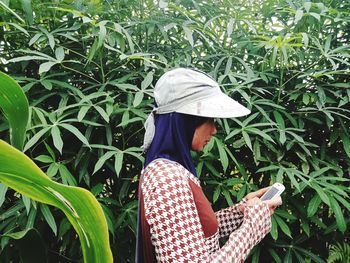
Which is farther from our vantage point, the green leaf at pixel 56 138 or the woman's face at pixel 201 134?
the green leaf at pixel 56 138

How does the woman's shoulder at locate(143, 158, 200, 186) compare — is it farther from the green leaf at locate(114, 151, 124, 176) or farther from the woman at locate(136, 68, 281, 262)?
the green leaf at locate(114, 151, 124, 176)

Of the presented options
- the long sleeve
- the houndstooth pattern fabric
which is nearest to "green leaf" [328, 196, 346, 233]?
the long sleeve

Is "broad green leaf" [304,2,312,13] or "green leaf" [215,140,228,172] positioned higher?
"broad green leaf" [304,2,312,13]

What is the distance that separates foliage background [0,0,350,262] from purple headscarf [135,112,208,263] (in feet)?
1.66

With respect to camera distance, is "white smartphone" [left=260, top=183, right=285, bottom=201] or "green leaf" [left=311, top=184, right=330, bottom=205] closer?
"white smartphone" [left=260, top=183, right=285, bottom=201]

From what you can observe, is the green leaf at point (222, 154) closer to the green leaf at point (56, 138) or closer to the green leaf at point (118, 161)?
the green leaf at point (118, 161)

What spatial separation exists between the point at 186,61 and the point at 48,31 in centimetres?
56

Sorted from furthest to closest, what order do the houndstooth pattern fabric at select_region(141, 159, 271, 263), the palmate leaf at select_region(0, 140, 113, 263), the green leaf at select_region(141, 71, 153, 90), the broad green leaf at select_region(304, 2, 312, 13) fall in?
1. the broad green leaf at select_region(304, 2, 312, 13)
2. the green leaf at select_region(141, 71, 153, 90)
3. the houndstooth pattern fabric at select_region(141, 159, 271, 263)
4. the palmate leaf at select_region(0, 140, 113, 263)

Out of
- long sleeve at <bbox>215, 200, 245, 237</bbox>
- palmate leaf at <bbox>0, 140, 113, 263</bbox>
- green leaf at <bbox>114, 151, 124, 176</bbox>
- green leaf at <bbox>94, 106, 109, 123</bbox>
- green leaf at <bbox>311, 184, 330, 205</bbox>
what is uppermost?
palmate leaf at <bbox>0, 140, 113, 263</bbox>

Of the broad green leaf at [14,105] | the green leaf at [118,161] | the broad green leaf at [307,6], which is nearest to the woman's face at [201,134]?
the green leaf at [118,161]

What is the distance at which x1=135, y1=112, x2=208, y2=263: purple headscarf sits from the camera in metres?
0.79

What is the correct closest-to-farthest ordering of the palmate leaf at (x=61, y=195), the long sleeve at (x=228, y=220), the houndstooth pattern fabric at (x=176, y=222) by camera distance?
the palmate leaf at (x=61, y=195) < the houndstooth pattern fabric at (x=176, y=222) < the long sleeve at (x=228, y=220)

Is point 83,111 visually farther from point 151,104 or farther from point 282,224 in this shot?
point 282,224

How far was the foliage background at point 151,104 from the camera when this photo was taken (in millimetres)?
1386
